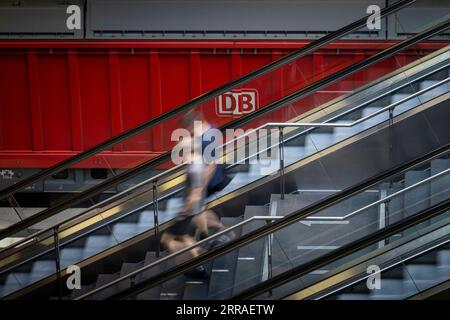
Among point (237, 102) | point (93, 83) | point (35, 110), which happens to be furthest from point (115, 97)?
point (237, 102)

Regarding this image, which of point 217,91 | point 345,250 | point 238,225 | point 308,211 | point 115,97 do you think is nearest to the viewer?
point 345,250

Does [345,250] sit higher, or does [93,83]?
[93,83]

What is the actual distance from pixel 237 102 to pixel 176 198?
1422mm

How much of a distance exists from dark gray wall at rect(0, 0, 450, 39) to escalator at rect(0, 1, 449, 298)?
3.77 meters

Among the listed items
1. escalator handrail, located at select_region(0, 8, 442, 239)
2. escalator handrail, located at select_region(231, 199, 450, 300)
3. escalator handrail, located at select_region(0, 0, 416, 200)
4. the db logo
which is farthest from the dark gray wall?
escalator handrail, located at select_region(231, 199, 450, 300)

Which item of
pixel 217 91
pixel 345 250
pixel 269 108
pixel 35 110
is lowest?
pixel 345 250

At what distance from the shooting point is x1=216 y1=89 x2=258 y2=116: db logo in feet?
24.6

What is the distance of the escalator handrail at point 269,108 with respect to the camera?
666cm

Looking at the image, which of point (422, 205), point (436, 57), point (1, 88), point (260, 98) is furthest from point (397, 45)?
point (1, 88)

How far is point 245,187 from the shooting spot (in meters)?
6.76

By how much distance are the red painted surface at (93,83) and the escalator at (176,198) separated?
3.92 meters

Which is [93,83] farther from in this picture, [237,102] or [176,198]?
[176,198]

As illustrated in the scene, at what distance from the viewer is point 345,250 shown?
5223 mm

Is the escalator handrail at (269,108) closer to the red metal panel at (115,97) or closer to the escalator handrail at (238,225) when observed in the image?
the escalator handrail at (238,225)
